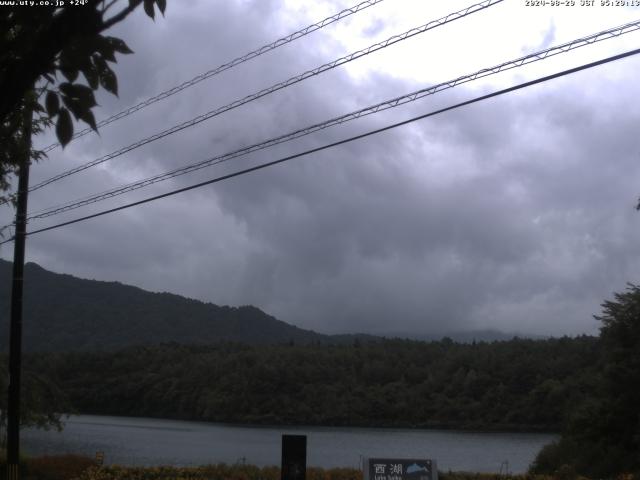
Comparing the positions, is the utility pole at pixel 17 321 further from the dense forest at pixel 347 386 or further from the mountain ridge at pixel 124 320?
the mountain ridge at pixel 124 320

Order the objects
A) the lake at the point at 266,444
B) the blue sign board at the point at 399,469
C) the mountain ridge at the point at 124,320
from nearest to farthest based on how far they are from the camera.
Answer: the blue sign board at the point at 399,469 < the lake at the point at 266,444 < the mountain ridge at the point at 124,320

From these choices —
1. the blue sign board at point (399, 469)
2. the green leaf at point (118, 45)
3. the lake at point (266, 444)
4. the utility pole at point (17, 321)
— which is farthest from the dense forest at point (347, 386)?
the green leaf at point (118, 45)

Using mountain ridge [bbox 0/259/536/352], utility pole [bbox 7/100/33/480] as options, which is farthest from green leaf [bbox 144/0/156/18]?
mountain ridge [bbox 0/259/536/352]

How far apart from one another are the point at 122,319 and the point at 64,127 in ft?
378

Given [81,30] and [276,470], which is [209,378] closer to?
[276,470]

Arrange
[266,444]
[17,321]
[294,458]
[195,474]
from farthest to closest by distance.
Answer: [266,444]
[195,474]
[17,321]
[294,458]

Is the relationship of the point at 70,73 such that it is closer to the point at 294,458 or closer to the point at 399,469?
the point at 294,458

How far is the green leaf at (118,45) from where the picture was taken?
387 cm

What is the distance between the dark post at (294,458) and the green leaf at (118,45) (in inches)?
382

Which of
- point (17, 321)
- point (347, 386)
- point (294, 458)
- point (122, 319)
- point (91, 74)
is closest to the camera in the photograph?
point (91, 74)

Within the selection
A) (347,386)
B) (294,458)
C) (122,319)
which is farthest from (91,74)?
(122,319)

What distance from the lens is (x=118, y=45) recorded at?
394cm

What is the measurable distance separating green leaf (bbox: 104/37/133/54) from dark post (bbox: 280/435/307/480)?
31.9 feet

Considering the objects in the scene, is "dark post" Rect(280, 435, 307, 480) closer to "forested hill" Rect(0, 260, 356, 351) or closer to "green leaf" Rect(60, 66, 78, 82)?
"green leaf" Rect(60, 66, 78, 82)
